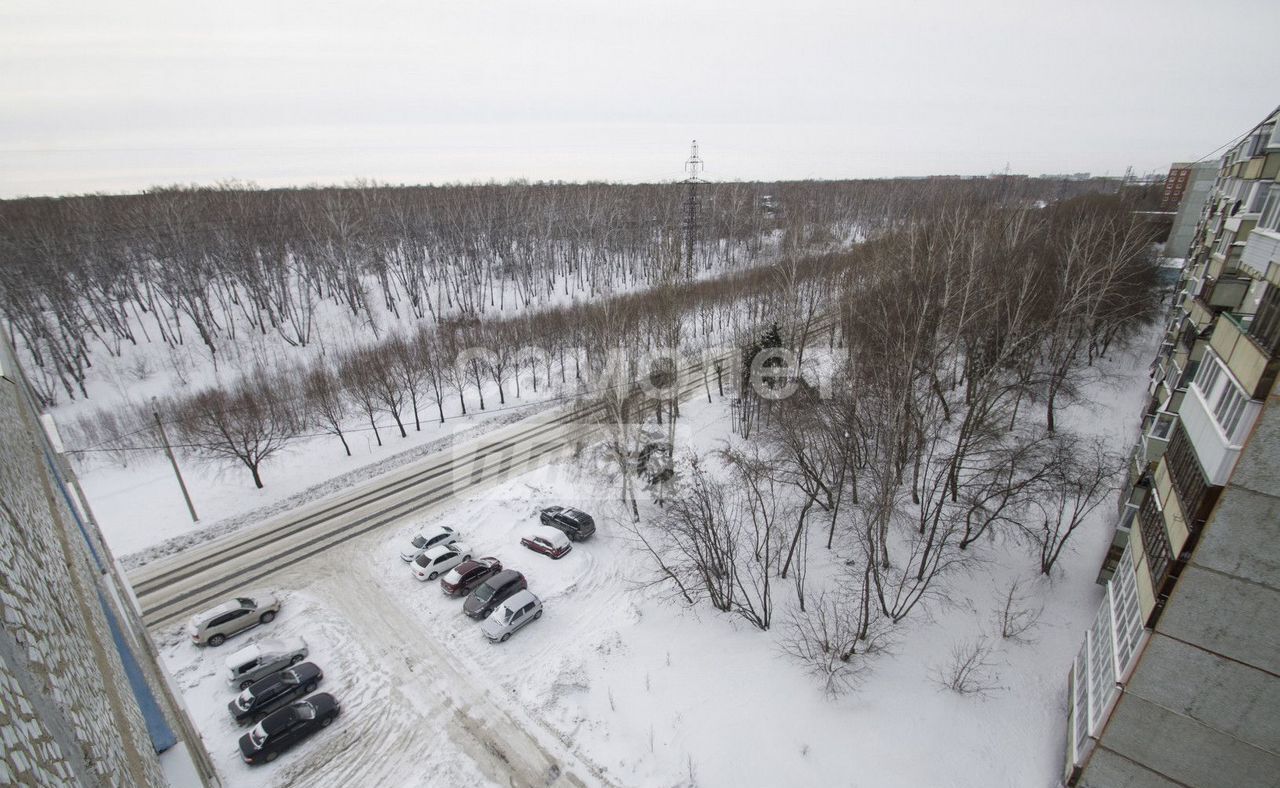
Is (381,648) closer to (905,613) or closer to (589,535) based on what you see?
(589,535)

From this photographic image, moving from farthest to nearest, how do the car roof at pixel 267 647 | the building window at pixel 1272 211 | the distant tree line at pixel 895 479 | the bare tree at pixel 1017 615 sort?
the distant tree line at pixel 895 479, the car roof at pixel 267 647, the bare tree at pixel 1017 615, the building window at pixel 1272 211

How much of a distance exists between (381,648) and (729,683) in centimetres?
1052

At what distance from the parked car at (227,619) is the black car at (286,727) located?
14.6 ft

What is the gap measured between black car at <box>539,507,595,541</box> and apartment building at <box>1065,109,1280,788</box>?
586 inches

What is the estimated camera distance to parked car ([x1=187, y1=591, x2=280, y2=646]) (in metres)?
16.5

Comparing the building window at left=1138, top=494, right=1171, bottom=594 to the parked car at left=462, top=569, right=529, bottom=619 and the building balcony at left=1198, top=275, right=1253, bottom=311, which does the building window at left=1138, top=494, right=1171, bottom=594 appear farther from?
the parked car at left=462, top=569, right=529, bottom=619

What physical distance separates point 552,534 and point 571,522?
0.92 metres

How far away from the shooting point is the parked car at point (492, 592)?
17.3 meters

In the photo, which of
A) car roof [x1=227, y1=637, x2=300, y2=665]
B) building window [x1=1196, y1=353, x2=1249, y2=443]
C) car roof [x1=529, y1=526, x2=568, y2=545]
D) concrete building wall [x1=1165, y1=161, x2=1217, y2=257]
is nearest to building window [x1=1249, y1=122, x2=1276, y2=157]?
building window [x1=1196, y1=353, x2=1249, y2=443]

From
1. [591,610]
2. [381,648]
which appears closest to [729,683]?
[591,610]

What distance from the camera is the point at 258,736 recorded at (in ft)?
43.4

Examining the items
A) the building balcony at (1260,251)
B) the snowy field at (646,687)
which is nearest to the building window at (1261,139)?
the building balcony at (1260,251)

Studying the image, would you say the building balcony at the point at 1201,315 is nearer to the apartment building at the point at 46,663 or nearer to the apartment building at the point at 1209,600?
the apartment building at the point at 1209,600

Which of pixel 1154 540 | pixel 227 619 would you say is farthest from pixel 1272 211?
pixel 227 619
